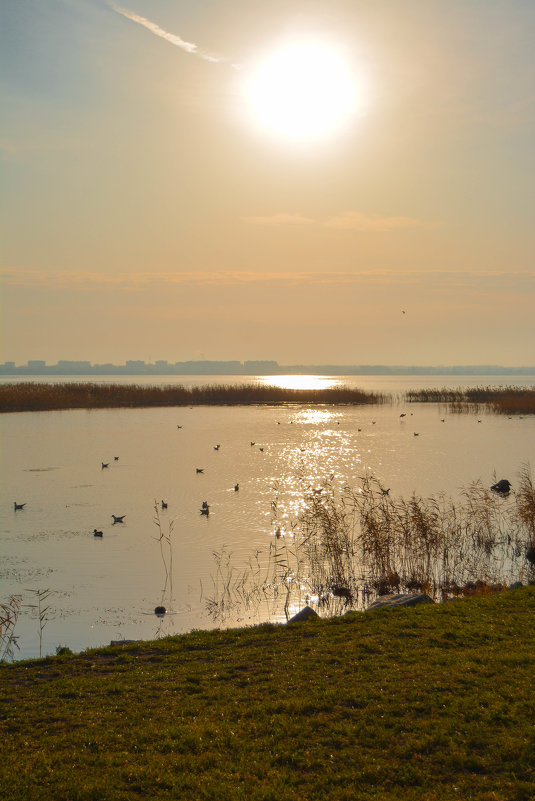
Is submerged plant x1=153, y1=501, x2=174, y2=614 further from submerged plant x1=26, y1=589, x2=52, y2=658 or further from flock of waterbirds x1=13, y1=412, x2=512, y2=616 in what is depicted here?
submerged plant x1=26, y1=589, x2=52, y2=658

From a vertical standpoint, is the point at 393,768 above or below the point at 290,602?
above

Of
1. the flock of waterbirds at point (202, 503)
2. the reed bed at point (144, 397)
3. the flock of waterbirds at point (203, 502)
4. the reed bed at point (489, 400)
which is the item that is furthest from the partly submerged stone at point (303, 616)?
the reed bed at point (144, 397)

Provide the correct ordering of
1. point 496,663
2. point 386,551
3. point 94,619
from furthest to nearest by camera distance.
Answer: point 386,551, point 94,619, point 496,663

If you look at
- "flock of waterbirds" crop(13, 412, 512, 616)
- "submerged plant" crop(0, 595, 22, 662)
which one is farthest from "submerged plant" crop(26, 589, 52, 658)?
"flock of waterbirds" crop(13, 412, 512, 616)

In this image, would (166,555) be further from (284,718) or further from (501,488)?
(501,488)

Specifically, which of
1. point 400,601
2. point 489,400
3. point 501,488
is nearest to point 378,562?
point 400,601

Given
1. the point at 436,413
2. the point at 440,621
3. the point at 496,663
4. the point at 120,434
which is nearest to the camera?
the point at 496,663

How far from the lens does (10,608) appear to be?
13.5 meters

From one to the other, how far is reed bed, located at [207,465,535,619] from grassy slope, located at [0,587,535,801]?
4.44 metres

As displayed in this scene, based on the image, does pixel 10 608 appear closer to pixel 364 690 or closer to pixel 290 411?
pixel 364 690

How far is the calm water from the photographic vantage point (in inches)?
573

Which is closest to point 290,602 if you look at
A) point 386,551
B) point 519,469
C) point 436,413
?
point 386,551

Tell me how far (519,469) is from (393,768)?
94.0 ft

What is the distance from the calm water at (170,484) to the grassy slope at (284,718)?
3.52 metres
